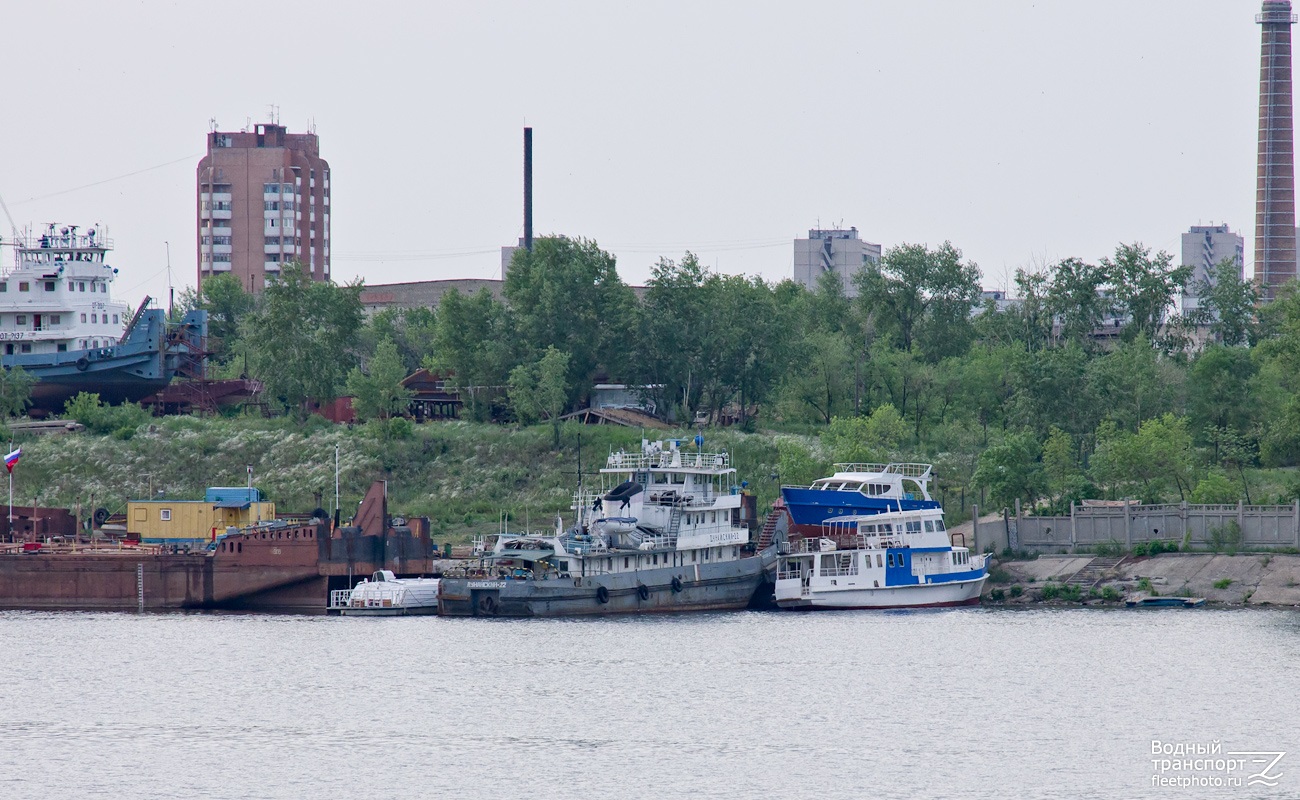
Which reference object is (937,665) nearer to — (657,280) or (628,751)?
(628,751)

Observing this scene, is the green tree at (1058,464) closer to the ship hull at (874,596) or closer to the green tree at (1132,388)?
the green tree at (1132,388)

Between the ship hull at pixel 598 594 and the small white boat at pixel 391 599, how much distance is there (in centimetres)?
163

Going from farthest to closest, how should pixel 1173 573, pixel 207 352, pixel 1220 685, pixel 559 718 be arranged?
pixel 207 352, pixel 1173 573, pixel 1220 685, pixel 559 718

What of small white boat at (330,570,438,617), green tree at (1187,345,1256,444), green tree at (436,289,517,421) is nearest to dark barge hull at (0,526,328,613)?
small white boat at (330,570,438,617)

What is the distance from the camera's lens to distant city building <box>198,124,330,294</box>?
7485 inches

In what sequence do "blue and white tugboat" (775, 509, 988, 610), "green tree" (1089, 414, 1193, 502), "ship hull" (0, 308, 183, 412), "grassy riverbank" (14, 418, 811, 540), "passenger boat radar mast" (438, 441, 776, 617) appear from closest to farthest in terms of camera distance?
"passenger boat radar mast" (438, 441, 776, 617) → "blue and white tugboat" (775, 509, 988, 610) → "green tree" (1089, 414, 1193, 502) → "grassy riverbank" (14, 418, 811, 540) → "ship hull" (0, 308, 183, 412)

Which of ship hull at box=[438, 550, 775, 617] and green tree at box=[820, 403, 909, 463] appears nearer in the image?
ship hull at box=[438, 550, 775, 617]

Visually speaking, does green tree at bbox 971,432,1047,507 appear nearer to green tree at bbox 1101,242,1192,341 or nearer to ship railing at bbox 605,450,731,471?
ship railing at bbox 605,450,731,471

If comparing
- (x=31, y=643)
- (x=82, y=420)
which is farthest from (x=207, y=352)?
(x=31, y=643)

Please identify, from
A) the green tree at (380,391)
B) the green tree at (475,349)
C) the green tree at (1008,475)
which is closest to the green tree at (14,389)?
the green tree at (380,391)

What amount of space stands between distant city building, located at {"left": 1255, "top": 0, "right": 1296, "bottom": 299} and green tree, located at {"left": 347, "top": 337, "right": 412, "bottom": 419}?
6363 cm

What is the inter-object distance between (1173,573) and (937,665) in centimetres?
2143

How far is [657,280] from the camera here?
11212 cm

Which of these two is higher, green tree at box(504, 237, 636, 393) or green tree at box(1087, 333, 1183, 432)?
green tree at box(504, 237, 636, 393)
